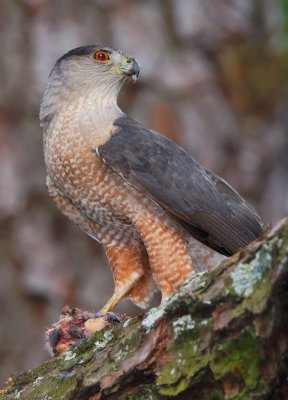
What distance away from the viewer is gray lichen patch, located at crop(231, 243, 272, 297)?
12.7ft

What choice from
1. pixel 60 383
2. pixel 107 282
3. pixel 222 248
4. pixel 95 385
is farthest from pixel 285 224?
pixel 107 282

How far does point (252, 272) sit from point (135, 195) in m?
2.54

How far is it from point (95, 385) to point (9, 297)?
5.76 m

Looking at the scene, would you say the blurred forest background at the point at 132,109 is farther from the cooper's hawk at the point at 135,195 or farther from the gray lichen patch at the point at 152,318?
the gray lichen patch at the point at 152,318

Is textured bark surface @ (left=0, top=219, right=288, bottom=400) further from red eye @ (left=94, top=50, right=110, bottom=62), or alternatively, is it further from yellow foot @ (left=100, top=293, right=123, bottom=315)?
red eye @ (left=94, top=50, right=110, bottom=62)

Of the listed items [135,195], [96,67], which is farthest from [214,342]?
[96,67]

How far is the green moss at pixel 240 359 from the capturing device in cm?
389

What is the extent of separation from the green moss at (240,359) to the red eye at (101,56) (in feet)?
12.2

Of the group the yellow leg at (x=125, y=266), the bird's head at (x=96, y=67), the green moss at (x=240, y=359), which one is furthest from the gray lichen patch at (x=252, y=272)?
the bird's head at (x=96, y=67)

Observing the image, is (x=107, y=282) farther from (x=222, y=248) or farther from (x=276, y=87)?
(x=222, y=248)

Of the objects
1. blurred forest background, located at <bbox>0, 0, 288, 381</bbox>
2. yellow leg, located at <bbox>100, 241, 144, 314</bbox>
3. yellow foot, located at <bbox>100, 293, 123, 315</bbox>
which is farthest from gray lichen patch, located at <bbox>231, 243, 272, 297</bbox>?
blurred forest background, located at <bbox>0, 0, 288, 381</bbox>

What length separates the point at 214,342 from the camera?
4.01 metres

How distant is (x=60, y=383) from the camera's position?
479 cm

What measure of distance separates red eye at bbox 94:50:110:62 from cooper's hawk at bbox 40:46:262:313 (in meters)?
0.25
